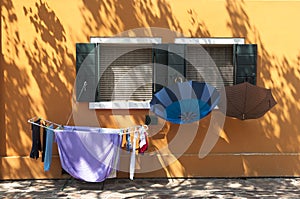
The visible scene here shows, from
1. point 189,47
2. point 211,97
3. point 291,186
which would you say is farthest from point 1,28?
point 291,186

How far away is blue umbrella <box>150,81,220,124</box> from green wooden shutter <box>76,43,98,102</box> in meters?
1.30

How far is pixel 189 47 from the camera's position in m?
7.31

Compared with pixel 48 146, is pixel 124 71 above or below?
above

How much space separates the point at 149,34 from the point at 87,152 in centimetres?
244

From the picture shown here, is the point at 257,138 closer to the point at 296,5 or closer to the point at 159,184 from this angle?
the point at 159,184

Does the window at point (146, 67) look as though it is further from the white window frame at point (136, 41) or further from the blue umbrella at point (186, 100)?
the blue umbrella at point (186, 100)

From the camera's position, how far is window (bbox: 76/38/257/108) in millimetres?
7125

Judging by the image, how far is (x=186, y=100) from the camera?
643 cm

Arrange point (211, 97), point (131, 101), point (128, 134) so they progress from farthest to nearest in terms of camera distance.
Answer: point (131, 101) < point (128, 134) < point (211, 97)

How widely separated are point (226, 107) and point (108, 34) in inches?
99.3

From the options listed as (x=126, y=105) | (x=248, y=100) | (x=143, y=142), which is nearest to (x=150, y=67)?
(x=126, y=105)

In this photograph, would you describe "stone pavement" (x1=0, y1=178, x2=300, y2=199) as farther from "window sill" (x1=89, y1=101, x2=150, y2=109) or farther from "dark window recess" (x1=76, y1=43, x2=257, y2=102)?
"dark window recess" (x1=76, y1=43, x2=257, y2=102)

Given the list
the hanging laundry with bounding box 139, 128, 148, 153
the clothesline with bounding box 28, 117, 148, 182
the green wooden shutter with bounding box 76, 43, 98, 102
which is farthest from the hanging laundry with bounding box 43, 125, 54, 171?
the hanging laundry with bounding box 139, 128, 148, 153

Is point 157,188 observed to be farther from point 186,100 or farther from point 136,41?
point 136,41
